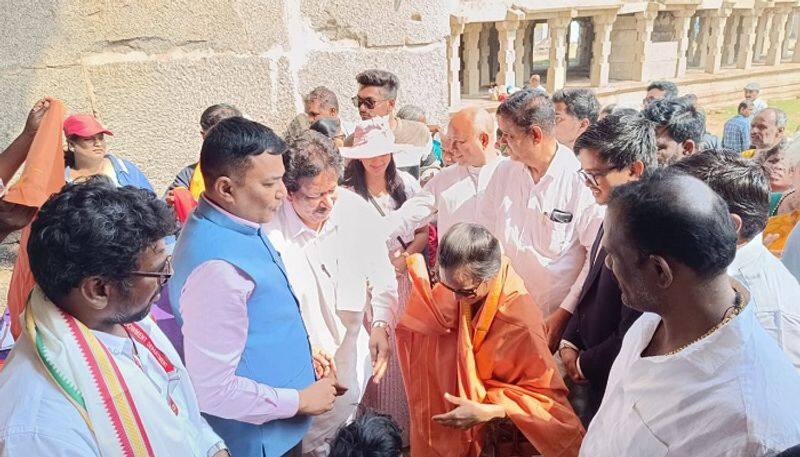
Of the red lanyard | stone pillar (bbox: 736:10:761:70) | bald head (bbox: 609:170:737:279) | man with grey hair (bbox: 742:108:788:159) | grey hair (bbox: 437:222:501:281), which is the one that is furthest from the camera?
stone pillar (bbox: 736:10:761:70)

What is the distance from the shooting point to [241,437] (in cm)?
187

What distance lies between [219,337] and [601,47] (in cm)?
1734

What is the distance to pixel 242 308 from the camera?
1.70 meters

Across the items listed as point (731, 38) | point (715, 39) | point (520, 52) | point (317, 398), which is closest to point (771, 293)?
point (317, 398)

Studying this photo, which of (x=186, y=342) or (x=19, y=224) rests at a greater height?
(x=19, y=224)

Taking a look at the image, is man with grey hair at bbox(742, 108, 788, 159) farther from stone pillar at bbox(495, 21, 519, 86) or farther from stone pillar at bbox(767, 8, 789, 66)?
stone pillar at bbox(767, 8, 789, 66)

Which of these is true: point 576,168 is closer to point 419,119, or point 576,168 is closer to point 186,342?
point 419,119

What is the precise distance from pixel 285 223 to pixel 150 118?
1.28 meters

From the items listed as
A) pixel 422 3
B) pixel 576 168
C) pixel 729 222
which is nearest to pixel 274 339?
pixel 729 222

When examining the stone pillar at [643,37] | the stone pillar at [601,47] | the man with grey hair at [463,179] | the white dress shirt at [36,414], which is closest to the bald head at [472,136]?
the man with grey hair at [463,179]

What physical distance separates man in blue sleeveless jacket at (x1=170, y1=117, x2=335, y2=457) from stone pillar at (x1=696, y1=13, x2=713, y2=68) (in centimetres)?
2361

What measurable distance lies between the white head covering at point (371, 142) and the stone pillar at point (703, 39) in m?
22.1

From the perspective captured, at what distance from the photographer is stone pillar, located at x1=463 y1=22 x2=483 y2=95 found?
1606cm

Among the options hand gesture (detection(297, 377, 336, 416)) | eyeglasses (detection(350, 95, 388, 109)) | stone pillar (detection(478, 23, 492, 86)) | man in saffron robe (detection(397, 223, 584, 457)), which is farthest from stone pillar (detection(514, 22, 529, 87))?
hand gesture (detection(297, 377, 336, 416))
